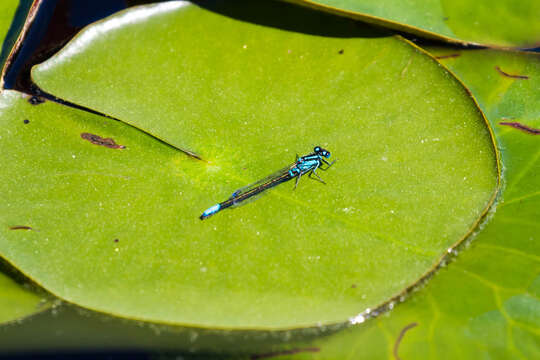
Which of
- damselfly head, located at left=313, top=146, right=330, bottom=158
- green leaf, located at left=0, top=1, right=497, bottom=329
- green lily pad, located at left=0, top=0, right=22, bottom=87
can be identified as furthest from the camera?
green lily pad, located at left=0, top=0, right=22, bottom=87

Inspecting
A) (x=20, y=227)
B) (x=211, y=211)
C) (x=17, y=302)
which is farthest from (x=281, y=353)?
(x=20, y=227)

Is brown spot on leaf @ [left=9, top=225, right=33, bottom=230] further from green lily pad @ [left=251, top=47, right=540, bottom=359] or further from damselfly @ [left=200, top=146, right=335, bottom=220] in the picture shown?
green lily pad @ [left=251, top=47, right=540, bottom=359]

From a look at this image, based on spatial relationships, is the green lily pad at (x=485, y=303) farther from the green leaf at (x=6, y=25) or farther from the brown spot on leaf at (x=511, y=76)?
the green leaf at (x=6, y=25)

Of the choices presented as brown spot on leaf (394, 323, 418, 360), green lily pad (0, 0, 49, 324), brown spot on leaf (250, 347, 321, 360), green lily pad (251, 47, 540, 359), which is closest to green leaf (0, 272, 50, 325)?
green lily pad (0, 0, 49, 324)

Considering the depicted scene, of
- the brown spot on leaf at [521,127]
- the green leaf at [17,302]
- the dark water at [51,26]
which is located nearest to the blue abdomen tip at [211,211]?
the green leaf at [17,302]

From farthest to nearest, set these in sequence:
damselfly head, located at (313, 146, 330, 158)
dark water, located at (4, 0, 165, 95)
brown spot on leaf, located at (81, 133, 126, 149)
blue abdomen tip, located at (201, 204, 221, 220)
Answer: dark water, located at (4, 0, 165, 95), brown spot on leaf, located at (81, 133, 126, 149), damselfly head, located at (313, 146, 330, 158), blue abdomen tip, located at (201, 204, 221, 220)
